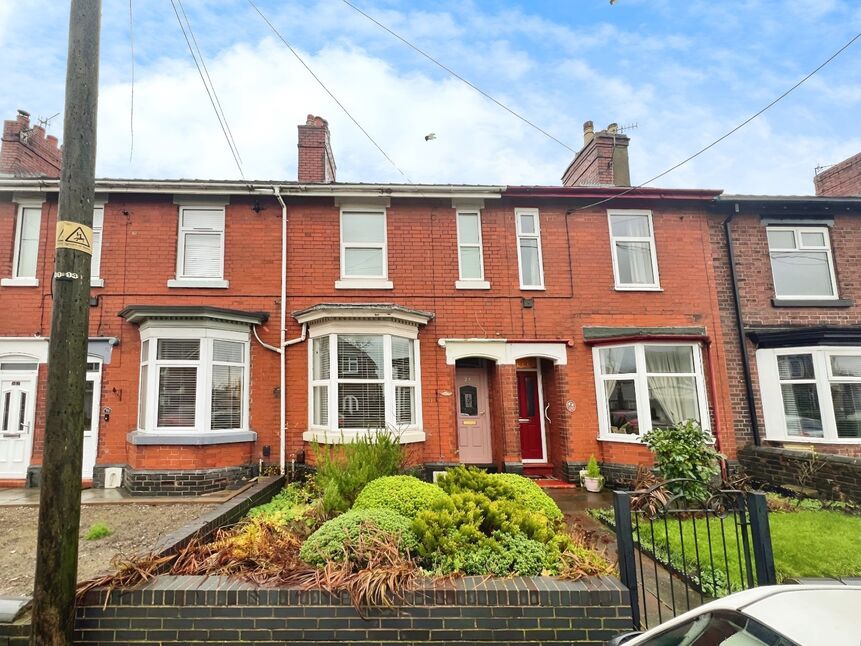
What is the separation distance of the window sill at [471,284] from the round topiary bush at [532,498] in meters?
5.17

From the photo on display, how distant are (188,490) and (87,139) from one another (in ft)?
21.4

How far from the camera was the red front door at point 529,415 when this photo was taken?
10.1 m

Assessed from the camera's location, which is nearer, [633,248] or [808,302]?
[808,302]

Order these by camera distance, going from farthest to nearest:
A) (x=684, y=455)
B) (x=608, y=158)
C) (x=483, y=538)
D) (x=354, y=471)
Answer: (x=608, y=158) → (x=684, y=455) → (x=354, y=471) → (x=483, y=538)

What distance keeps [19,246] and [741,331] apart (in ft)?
52.0

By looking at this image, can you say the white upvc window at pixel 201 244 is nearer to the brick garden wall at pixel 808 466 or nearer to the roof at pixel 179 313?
the roof at pixel 179 313

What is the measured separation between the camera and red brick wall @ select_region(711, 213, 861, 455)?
380 inches

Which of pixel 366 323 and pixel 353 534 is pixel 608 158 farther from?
pixel 353 534

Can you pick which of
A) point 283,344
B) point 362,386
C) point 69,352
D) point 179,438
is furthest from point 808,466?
point 179,438

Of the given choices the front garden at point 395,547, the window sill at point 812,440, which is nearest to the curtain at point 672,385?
the window sill at point 812,440

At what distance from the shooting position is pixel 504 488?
5020 millimetres

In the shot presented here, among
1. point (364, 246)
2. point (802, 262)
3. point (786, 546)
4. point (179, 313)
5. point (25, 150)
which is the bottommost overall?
point (786, 546)

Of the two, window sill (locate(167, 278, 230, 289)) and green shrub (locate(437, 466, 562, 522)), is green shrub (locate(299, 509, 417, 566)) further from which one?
window sill (locate(167, 278, 230, 289))

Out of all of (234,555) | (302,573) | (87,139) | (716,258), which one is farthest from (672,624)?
(716,258)
